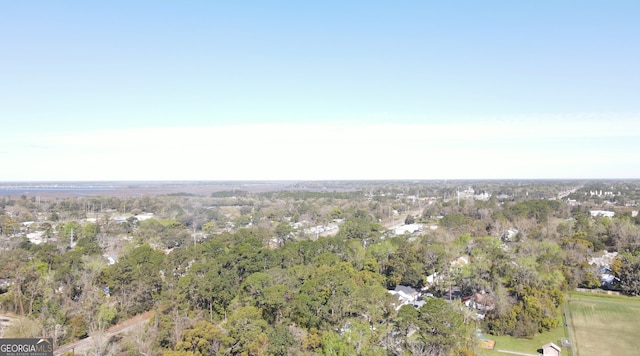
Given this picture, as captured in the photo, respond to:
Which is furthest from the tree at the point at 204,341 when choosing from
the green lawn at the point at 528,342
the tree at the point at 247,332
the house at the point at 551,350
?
the house at the point at 551,350

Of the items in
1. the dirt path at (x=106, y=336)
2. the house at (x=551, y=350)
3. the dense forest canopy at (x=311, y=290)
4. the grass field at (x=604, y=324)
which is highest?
the dense forest canopy at (x=311, y=290)

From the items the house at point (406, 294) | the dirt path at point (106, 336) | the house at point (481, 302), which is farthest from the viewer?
the house at point (406, 294)

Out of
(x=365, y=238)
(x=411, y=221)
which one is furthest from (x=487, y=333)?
(x=411, y=221)

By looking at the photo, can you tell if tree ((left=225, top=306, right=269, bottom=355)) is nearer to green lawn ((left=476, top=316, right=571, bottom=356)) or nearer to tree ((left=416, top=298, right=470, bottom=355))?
tree ((left=416, top=298, right=470, bottom=355))

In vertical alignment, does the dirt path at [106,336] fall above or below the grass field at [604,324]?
above

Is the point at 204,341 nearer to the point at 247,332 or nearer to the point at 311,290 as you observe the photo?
the point at 247,332

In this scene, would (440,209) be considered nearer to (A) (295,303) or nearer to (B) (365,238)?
(B) (365,238)

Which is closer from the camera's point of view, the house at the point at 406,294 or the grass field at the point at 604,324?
the grass field at the point at 604,324

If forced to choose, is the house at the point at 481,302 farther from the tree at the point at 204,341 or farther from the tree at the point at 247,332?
the tree at the point at 204,341
